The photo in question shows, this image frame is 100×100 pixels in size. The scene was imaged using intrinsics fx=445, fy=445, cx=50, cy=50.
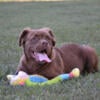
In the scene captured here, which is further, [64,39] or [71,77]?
[64,39]

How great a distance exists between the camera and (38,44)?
20.1ft

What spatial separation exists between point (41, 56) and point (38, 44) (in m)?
0.18

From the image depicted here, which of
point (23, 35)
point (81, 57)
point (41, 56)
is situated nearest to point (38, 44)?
point (41, 56)

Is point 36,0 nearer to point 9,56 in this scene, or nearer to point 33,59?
point 9,56

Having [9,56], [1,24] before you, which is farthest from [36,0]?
[9,56]

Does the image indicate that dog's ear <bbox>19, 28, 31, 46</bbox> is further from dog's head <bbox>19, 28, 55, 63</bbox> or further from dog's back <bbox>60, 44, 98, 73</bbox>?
dog's back <bbox>60, 44, 98, 73</bbox>

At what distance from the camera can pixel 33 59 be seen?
20.8 feet

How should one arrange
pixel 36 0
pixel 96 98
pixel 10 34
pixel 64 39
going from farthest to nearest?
pixel 36 0
pixel 10 34
pixel 64 39
pixel 96 98

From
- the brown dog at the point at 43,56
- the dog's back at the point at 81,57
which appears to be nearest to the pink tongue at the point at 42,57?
the brown dog at the point at 43,56

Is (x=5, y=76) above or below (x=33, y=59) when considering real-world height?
below

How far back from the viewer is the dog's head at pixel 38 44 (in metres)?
6.16

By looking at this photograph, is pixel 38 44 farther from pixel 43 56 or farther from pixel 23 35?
pixel 23 35

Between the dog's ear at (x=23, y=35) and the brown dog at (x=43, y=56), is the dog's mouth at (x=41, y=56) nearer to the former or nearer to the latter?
the brown dog at (x=43, y=56)

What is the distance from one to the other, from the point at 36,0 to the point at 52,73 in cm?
2848
